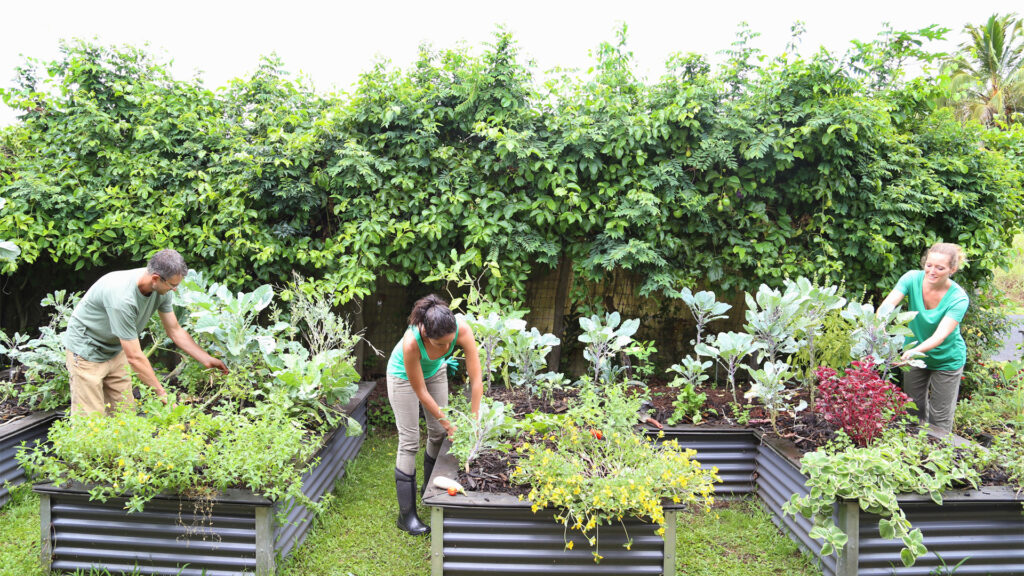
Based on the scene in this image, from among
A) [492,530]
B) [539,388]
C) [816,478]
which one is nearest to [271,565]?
[492,530]

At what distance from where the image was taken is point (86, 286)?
17.9ft

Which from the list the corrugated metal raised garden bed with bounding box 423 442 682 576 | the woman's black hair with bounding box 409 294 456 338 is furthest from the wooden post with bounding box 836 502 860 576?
the woman's black hair with bounding box 409 294 456 338

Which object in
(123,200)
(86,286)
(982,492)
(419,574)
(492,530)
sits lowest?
(419,574)

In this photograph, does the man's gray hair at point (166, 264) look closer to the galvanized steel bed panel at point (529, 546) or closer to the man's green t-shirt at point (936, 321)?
the galvanized steel bed panel at point (529, 546)

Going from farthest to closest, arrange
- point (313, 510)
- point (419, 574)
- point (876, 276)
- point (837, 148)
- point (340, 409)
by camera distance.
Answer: point (876, 276)
point (837, 148)
point (340, 409)
point (313, 510)
point (419, 574)

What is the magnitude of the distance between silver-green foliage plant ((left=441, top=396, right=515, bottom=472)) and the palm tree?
24751 millimetres

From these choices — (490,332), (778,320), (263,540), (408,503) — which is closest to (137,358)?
(263,540)

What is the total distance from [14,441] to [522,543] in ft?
10.5

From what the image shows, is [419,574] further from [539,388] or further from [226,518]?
[539,388]

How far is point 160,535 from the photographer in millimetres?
2529

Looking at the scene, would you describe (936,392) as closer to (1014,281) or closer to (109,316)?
(109,316)

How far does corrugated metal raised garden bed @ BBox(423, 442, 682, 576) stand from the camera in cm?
247

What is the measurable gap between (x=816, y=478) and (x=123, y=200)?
17.2ft

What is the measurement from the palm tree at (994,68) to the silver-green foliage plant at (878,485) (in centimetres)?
2372
